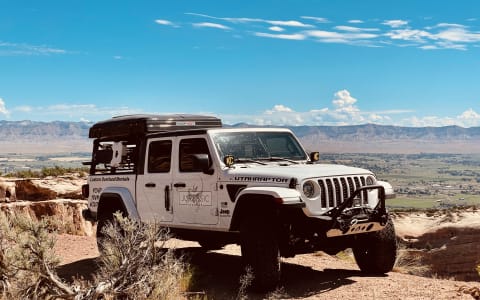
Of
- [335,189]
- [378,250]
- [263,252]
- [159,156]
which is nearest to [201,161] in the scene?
[263,252]

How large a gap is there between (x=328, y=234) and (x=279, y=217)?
698 millimetres

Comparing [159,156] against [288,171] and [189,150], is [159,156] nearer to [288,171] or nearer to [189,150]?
[189,150]

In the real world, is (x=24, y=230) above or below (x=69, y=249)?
above

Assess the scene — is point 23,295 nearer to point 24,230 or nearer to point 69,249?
point 24,230

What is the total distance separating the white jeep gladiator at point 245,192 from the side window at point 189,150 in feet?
0.05

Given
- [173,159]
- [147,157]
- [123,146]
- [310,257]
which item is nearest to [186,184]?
[173,159]

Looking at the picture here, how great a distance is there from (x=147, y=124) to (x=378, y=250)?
4387 millimetres

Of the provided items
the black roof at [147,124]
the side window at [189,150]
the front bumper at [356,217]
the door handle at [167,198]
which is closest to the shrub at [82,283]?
the door handle at [167,198]

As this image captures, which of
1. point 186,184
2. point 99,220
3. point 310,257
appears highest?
point 186,184

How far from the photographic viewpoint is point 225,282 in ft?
29.3

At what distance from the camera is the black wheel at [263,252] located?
304 inches

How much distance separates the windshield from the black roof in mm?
1730

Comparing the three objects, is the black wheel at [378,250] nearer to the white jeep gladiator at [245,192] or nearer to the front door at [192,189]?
the white jeep gladiator at [245,192]

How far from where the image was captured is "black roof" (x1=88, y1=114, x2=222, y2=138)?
10.2 metres
